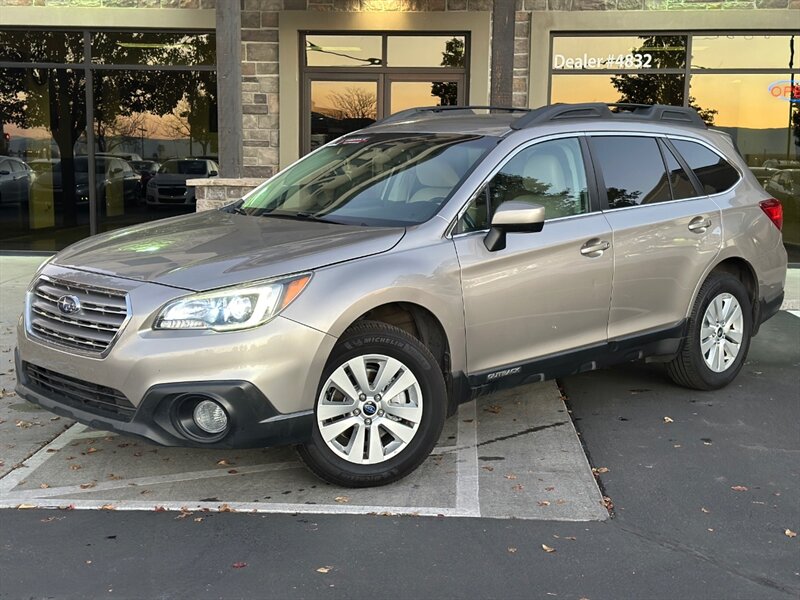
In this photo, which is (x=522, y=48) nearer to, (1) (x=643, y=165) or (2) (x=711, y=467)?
(1) (x=643, y=165)

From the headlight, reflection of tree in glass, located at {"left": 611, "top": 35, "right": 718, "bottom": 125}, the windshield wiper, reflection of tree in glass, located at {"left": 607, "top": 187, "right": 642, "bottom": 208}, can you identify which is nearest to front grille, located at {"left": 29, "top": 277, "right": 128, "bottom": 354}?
the headlight

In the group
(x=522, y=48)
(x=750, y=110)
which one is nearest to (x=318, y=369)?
(x=522, y=48)

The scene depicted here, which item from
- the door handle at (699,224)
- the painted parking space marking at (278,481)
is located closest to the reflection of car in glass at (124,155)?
the painted parking space marking at (278,481)

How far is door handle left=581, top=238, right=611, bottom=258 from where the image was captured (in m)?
4.98

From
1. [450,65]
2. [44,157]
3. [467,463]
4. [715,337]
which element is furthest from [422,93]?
[467,463]

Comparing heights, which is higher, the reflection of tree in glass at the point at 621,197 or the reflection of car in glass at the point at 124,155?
the reflection of car in glass at the point at 124,155

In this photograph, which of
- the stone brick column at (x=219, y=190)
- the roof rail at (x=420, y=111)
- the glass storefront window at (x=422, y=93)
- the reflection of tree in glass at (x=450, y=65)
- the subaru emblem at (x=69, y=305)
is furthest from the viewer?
the glass storefront window at (x=422, y=93)

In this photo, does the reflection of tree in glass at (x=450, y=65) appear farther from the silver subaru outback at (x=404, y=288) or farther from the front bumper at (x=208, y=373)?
the front bumper at (x=208, y=373)

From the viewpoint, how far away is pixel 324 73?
11.8 m

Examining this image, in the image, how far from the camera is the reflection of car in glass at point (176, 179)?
12438mm

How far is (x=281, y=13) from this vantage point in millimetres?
A: 11453

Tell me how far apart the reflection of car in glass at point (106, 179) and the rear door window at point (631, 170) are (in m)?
8.84

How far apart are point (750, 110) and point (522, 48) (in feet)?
10.4

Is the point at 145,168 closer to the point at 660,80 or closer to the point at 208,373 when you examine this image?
the point at 660,80
